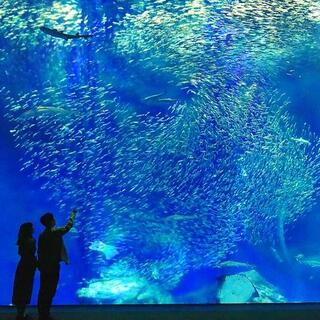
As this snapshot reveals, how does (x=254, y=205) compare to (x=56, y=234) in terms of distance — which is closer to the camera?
(x=56, y=234)

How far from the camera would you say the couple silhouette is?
16.3 feet

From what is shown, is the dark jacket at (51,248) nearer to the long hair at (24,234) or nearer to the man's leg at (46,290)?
the man's leg at (46,290)

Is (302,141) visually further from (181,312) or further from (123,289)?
(181,312)

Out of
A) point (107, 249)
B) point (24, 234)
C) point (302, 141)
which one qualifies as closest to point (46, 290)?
point (24, 234)

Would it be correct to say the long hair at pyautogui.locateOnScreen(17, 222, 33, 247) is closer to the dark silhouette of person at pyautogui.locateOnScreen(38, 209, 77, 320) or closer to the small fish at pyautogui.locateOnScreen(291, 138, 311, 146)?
the dark silhouette of person at pyautogui.locateOnScreen(38, 209, 77, 320)

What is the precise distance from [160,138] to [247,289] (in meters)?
4.12

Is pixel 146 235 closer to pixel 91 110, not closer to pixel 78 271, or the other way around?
pixel 78 271

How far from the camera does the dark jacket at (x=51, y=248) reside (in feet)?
16.3

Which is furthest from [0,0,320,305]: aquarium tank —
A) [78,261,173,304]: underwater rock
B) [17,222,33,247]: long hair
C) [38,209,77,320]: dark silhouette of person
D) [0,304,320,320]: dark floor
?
[38,209,77,320]: dark silhouette of person

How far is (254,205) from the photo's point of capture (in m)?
12.4

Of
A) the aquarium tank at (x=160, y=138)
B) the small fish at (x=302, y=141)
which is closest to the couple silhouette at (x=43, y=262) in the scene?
the aquarium tank at (x=160, y=138)

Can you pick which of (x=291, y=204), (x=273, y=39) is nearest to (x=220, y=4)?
(x=273, y=39)

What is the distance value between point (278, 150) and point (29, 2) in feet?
22.9

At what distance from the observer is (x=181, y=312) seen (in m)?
6.04
